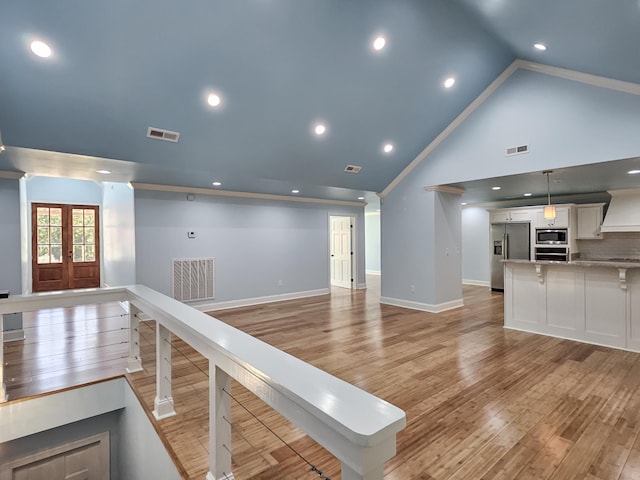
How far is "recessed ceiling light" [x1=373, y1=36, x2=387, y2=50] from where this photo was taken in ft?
12.5

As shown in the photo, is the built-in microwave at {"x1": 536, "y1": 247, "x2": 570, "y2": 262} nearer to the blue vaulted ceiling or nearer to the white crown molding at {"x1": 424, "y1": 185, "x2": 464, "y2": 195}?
the white crown molding at {"x1": 424, "y1": 185, "x2": 464, "y2": 195}

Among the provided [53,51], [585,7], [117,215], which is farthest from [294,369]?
[117,215]

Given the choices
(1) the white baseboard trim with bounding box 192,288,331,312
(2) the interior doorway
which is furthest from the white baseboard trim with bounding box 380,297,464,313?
(2) the interior doorway

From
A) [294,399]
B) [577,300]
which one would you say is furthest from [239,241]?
[294,399]

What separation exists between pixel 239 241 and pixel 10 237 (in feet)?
11.2

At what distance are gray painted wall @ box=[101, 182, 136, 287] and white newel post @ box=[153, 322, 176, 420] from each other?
352 centimetres

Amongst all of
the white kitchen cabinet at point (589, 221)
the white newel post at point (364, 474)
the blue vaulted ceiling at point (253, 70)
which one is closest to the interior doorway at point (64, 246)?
the blue vaulted ceiling at point (253, 70)

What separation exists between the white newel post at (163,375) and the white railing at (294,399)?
8.9 inches

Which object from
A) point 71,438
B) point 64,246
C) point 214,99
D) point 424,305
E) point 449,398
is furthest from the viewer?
point 64,246

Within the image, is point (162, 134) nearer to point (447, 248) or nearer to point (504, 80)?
point (504, 80)

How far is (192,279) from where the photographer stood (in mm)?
6289

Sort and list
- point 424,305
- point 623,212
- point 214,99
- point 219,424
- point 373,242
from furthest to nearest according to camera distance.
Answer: point 373,242 < point 623,212 < point 424,305 < point 214,99 < point 219,424

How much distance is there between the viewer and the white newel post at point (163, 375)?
8.25 feet

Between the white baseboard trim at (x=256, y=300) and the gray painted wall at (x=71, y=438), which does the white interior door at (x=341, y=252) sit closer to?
the white baseboard trim at (x=256, y=300)
